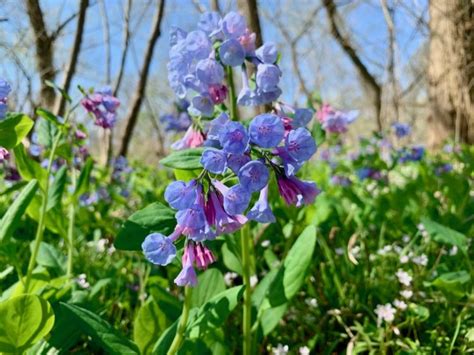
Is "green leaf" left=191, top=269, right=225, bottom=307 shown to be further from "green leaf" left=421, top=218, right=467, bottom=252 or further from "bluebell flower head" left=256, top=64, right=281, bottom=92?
"green leaf" left=421, top=218, right=467, bottom=252

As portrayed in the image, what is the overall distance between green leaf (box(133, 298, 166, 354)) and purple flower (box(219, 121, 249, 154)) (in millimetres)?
494

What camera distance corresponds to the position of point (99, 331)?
35.3 inches

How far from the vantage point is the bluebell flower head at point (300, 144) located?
2.42ft

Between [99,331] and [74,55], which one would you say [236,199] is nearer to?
[99,331]

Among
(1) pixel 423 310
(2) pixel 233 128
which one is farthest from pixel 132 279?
(2) pixel 233 128

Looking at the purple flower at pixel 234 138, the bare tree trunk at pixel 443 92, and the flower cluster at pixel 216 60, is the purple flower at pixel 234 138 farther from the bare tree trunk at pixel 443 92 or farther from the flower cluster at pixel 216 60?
the bare tree trunk at pixel 443 92

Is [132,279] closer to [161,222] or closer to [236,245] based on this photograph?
[236,245]

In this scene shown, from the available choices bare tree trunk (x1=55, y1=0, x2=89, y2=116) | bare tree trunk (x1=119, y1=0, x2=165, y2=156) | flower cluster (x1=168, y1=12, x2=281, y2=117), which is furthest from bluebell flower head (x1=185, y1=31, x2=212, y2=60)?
bare tree trunk (x1=119, y1=0, x2=165, y2=156)

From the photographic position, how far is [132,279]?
159 centimetres

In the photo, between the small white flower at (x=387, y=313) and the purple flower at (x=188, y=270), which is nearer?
the purple flower at (x=188, y=270)

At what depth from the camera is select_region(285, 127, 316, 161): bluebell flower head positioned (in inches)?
29.1

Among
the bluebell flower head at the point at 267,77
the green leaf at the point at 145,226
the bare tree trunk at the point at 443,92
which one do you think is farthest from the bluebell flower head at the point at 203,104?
the bare tree trunk at the point at 443,92

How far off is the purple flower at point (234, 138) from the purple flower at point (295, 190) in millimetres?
113

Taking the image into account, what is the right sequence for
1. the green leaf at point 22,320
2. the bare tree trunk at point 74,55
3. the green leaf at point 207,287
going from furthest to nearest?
the bare tree trunk at point 74,55 → the green leaf at point 207,287 → the green leaf at point 22,320
